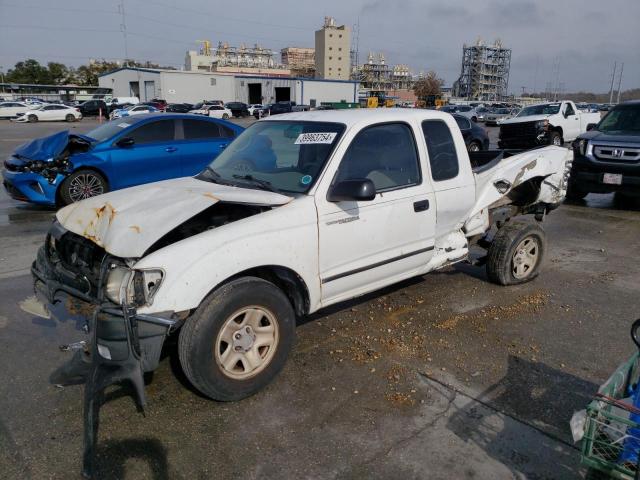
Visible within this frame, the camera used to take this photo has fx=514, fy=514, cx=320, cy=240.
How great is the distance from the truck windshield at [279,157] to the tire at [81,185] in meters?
5.36

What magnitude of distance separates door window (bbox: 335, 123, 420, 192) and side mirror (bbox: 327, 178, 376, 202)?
0.56ft

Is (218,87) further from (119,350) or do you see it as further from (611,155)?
(119,350)

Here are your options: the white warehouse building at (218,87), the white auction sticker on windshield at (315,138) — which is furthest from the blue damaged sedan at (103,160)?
the white warehouse building at (218,87)

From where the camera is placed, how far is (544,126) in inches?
771

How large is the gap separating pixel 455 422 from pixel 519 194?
3.68m

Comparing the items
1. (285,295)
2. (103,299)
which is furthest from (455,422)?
(103,299)

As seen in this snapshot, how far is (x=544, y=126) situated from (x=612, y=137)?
10.7 metres

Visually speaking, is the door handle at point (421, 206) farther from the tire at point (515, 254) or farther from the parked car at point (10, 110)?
the parked car at point (10, 110)

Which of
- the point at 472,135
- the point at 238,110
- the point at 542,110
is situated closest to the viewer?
the point at 472,135

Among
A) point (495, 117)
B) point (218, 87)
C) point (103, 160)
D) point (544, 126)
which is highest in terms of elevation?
point (218, 87)

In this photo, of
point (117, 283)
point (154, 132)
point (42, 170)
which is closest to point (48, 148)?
point (42, 170)

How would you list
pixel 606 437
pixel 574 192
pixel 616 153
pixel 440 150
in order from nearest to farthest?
pixel 606 437 → pixel 440 150 → pixel 616 153 → pixel 574 192

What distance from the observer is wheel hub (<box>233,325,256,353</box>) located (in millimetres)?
3291

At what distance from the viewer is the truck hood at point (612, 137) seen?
934 centimetres
